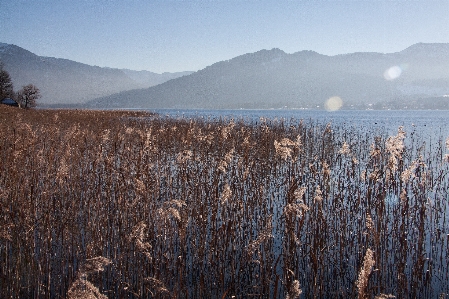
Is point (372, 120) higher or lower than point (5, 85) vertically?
lower

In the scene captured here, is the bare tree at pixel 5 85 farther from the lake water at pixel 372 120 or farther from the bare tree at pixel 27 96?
the lake water at pixel 372 120

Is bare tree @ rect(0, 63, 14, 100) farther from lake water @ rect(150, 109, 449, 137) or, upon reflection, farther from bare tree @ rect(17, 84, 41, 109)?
lake water @ rect(150, 109, 449, 137)

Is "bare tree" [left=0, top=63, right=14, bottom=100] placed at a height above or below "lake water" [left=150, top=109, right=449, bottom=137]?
above

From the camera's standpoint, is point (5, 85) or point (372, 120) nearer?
point (372, 120)

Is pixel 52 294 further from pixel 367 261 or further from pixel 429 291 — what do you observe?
pixel 429 291

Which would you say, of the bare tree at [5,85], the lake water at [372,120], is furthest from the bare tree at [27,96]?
the lake water at [372,120]

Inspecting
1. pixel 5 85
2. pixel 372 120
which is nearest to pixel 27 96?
pixel 5 85

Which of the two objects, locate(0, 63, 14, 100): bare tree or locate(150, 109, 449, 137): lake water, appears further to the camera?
locate(0, 63, 14, 100): bare tree

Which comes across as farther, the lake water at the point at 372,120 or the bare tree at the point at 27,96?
the bare tree at the point at 27,96

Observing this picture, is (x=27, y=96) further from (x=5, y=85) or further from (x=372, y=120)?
(x=372, y=120)

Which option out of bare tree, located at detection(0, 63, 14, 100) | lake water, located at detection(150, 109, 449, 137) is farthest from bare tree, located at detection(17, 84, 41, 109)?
lake water, located at detection(150, 109, 449, 137)

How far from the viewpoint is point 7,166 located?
25.2 ft

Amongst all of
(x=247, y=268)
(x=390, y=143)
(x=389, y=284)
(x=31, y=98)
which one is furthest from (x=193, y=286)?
(x=31, y=98)

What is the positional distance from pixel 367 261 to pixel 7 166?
7850mm
